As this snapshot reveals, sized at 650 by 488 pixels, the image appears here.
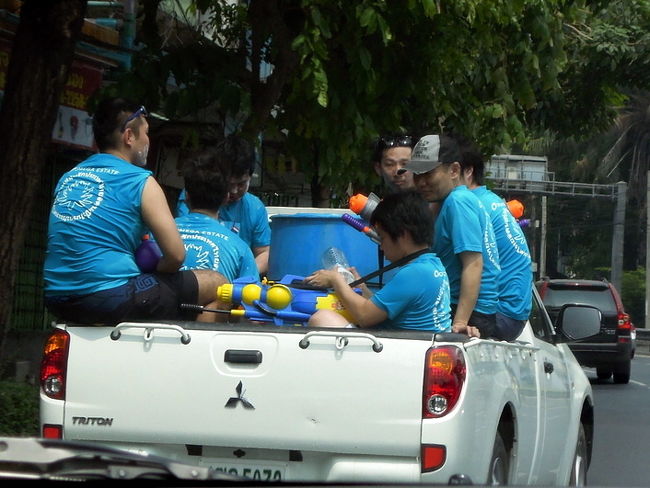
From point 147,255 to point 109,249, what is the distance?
20cm

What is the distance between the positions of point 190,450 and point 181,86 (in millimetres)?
6182

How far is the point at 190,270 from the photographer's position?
5.88m

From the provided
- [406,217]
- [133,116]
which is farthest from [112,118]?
[406,217]

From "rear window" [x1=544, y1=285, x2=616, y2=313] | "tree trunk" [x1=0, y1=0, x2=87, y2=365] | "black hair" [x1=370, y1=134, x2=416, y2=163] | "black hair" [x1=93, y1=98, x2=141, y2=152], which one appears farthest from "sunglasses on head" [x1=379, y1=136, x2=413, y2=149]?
"rear window" [x1=544, y1=285, x2=616, y2=313]

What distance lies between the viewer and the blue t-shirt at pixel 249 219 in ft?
25.3

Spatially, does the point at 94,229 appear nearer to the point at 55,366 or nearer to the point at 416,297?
the point at 55,366

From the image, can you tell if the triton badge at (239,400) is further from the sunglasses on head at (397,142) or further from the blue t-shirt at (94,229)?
the sunglasses on head at (397,142)

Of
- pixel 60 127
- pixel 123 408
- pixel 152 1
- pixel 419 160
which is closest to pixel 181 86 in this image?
pixel 152 1

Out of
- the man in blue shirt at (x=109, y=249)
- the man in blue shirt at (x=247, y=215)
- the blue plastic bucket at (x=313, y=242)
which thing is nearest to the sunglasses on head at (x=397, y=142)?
the blue plastic bucket at (x=313, y=242)

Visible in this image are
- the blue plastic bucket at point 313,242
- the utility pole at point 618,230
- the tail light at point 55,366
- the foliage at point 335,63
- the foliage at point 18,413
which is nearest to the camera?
the tail light at point 55,366

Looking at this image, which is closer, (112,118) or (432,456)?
(432,456)

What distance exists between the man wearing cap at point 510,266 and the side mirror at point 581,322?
238mm

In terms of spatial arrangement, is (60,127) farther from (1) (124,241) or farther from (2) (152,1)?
(1) (124,241)

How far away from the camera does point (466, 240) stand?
20.2ft
